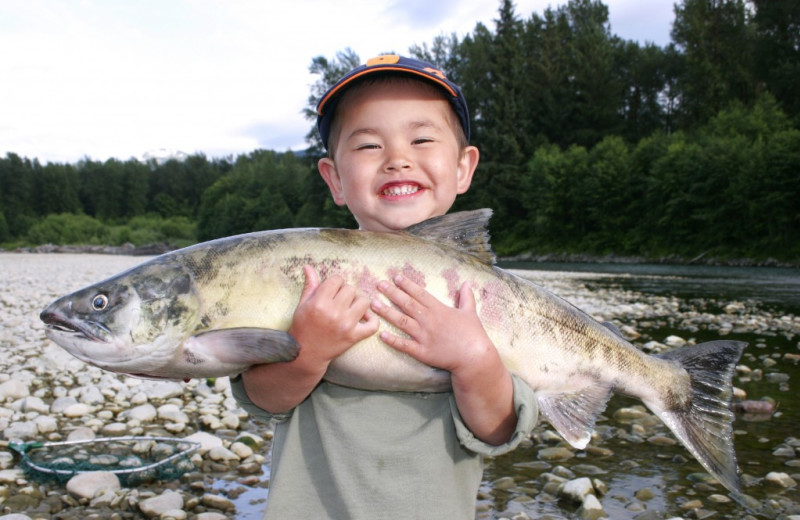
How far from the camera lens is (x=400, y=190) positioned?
251cm

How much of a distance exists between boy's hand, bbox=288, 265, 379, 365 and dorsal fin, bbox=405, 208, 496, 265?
0.41m

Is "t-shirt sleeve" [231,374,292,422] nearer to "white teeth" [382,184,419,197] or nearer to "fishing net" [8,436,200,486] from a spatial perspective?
"white teeth" [382,184,419,197]

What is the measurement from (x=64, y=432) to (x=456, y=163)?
11.9 feet

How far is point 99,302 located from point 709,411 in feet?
7.85

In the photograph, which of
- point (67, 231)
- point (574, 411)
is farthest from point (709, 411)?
point (67, 231)

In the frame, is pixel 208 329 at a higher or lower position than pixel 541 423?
higher

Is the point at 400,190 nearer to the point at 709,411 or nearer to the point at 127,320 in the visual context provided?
the point at 127,320

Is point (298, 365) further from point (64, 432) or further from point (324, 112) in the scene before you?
point (64, 432)

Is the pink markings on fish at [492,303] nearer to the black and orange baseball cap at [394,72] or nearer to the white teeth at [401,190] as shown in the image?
the white teeth at [401,190]

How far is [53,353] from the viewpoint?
6.86 m

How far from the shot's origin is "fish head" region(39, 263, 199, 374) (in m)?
2.02

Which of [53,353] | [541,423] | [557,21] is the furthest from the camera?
[557,21]

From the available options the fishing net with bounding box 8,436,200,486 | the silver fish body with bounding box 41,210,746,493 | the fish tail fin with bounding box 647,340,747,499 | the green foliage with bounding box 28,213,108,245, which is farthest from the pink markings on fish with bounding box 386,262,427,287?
the green foliage with bounding box 28,213,108,245

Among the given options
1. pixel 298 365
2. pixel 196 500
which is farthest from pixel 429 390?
pixel 196 500
